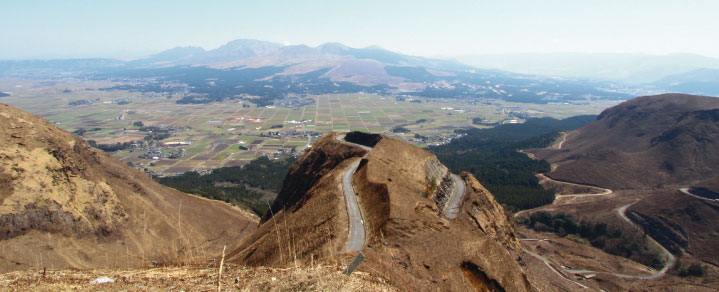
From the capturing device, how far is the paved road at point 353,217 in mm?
24144

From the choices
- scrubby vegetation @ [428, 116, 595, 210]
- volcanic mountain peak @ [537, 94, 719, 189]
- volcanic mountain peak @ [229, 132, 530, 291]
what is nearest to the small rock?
volcanic mountain peak @ [229, 132, 530, 291]

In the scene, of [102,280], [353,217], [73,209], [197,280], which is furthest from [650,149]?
[73,209]

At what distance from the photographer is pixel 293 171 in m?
Answer: 56.7

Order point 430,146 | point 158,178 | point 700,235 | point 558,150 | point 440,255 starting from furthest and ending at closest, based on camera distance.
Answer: point 430,146
point 558,150
point 158,178
point 700,235
point 440,255

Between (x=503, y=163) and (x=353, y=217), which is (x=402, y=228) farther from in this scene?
(x=503, y=163)

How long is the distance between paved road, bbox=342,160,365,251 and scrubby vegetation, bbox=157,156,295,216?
51.0 metres

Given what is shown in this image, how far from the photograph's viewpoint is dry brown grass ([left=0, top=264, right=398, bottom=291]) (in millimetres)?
13133

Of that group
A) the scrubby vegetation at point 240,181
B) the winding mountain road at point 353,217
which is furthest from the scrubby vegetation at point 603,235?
the scrubby vegetation at point 240,181

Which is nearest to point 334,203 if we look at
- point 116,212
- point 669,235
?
point 116,212

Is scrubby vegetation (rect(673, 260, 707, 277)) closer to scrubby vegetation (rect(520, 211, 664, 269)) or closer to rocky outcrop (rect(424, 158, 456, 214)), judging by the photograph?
scrubby vegetation (rect(520, 211, 664, 269))

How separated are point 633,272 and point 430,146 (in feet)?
370

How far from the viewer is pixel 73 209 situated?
41.5 m

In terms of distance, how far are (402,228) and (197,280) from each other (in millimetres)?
14616

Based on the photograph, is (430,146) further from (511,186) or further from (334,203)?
(334,203)
